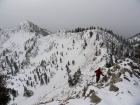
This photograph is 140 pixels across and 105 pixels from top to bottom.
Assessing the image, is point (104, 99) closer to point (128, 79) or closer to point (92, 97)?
point (92, 97)

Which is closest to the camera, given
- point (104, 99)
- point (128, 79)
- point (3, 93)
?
point (104, 99)

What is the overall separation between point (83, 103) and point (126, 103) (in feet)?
15.4

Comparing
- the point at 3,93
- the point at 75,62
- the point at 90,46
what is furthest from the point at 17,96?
the point at 3,93

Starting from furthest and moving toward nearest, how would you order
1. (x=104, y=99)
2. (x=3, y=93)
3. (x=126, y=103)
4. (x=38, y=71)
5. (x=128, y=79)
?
(x=38, y=71), (x=3, y=93), (x=128, y=79), (x=104, y=99), (x=126, y=103)

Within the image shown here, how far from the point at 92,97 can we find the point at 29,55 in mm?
172623

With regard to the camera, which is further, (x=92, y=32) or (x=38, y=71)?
(x=38, y=71)

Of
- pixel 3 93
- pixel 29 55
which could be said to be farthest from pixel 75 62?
pixel 29 55

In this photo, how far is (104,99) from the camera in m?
14.3

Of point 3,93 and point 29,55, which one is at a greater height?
point 29,55

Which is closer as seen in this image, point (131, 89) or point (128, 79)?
point (131, 89)

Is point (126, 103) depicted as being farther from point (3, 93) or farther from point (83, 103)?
point (3, 93)

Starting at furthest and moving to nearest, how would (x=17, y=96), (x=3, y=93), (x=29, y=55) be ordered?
(x=29, y=55), (x=17, y=96), (x=3, y=93)

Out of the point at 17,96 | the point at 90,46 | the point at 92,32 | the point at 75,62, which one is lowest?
the point at 17,96

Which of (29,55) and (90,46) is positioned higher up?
(29,55)
